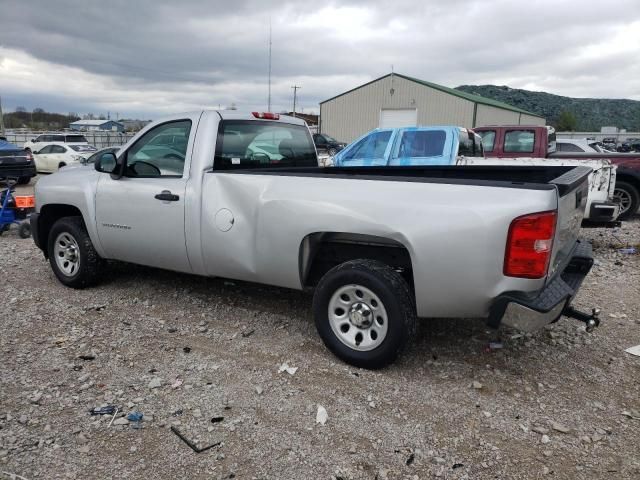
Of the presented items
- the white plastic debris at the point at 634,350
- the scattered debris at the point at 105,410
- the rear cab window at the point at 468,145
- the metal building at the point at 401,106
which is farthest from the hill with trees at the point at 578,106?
the scattered debris at the point at 105,410

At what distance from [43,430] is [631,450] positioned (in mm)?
3298

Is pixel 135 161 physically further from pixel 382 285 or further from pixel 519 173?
pixel 519 173

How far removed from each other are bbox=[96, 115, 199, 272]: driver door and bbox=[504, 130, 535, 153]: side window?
8748mm

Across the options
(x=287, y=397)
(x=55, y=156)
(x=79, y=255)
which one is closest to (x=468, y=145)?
(x=79, y=255)

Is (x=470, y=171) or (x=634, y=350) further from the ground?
(x=470, y=171)

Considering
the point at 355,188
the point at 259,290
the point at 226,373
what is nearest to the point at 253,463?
the point at 226,373

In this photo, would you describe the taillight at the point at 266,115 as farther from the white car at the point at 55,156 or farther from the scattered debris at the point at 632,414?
the white car at the point at 55,156

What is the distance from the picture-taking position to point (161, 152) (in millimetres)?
4418

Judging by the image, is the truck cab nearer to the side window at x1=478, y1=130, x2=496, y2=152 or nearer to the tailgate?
the side window at x1=478, y1=130, x2=496, y2=152

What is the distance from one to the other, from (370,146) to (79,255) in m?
5.62

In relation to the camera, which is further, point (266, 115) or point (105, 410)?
point (266, 115)

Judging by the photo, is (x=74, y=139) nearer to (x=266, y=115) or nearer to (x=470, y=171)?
(x=266, y=115)

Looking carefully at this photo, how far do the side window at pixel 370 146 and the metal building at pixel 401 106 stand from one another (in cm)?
2536

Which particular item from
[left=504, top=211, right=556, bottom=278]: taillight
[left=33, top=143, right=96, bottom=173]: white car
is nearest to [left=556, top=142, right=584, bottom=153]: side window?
[left=504, top=211, right=556, bottom=278]: taillight
